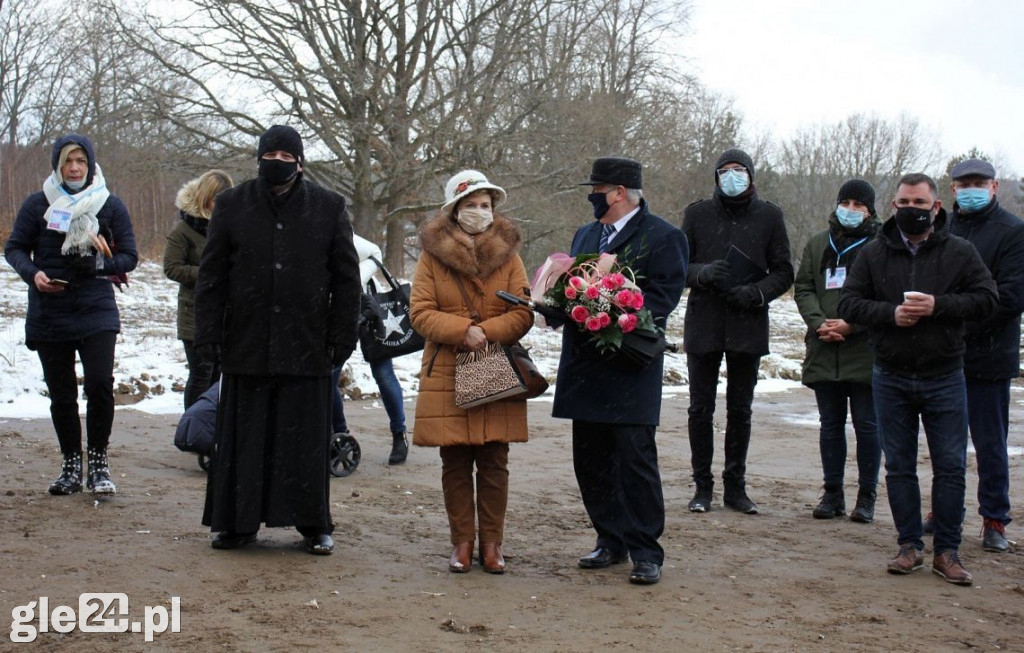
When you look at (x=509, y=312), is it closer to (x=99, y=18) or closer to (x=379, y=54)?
(x=379, y=54)


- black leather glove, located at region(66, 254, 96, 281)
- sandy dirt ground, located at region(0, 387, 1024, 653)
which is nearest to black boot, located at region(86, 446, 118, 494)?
sandy dirt ground, located at region(0, 387, 1024, 653)

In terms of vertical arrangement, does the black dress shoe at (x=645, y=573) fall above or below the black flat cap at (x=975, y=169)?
below

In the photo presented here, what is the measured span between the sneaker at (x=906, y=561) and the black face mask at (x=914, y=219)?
1629 mm

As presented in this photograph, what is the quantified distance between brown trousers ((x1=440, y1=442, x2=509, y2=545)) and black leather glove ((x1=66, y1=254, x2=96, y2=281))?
2.75 meters

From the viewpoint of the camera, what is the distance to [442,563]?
5973mm

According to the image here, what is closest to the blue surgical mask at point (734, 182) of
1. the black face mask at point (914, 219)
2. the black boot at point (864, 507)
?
the black face mask at point (914, 219)

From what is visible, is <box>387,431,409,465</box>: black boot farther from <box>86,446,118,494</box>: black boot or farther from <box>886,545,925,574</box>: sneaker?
<box>886,545,925,574</box>: sneaker

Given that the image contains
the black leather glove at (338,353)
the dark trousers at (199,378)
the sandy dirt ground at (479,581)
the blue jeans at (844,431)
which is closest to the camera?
the sandy dirt ground at (479,581)

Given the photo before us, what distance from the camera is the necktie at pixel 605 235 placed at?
19.9 ft

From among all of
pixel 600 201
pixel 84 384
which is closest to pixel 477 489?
pixel 600 201

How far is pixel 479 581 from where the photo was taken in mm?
5598

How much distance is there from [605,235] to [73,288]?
3.31 m

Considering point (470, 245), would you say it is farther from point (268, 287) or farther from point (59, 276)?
point (59, 276)

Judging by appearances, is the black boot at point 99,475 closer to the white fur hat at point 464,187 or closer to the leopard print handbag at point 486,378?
the leopard print handbag at point 486,378
